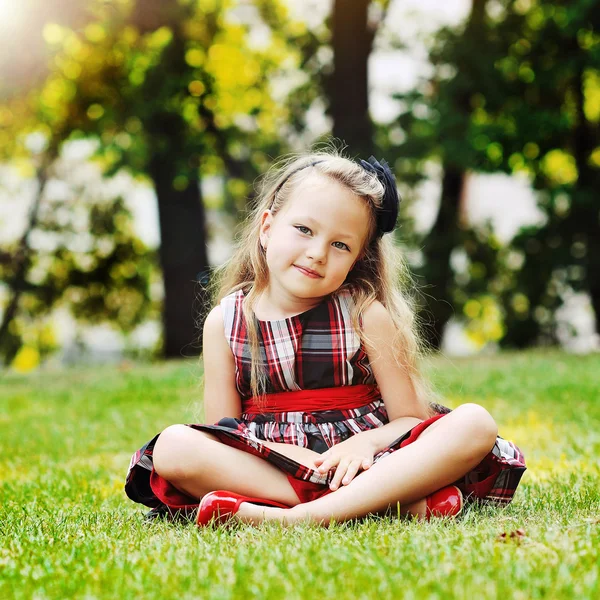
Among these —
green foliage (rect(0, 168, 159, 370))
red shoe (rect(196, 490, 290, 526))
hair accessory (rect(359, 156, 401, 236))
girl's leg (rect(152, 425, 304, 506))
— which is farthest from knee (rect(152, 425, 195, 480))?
green foliage (rect(0, 168, 159, 370))

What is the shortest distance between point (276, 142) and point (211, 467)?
13676mm

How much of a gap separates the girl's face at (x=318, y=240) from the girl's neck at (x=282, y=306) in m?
0.04

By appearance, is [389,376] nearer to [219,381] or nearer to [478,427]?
[478,427]

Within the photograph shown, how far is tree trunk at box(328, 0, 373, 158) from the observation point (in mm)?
13477

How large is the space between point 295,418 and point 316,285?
523 mm

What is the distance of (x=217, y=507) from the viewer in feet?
9.39

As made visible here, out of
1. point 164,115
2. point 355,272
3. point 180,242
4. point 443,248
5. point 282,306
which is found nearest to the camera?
point 282,306

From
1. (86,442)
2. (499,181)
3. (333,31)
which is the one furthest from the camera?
(499,181)

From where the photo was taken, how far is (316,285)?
3.32 metres

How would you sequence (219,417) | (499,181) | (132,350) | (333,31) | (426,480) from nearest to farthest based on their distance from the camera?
(426,480) → (219,417) → (333,31) → (499,181) → (132,350)

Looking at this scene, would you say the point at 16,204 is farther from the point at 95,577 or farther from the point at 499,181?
the point at 95,577

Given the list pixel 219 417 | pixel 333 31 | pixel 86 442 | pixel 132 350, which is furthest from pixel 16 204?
pixel 219 417

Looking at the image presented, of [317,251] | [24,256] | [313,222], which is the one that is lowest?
[24,256]

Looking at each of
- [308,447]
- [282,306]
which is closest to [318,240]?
[282,306]
